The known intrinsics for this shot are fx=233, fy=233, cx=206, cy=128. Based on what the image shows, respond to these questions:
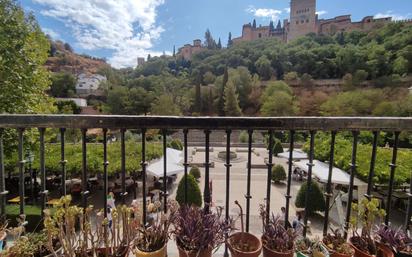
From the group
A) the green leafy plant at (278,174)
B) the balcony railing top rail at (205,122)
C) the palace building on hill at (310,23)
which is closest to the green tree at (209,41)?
the palace building on hill at (310,23)

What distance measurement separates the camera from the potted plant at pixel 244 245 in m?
1.55

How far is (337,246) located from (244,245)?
2.10 ft

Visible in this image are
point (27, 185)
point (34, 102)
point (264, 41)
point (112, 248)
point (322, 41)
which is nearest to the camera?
point (112, 248)

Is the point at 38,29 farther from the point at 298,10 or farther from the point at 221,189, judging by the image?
the point at 298,10

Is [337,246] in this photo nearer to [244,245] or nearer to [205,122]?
[244,245]

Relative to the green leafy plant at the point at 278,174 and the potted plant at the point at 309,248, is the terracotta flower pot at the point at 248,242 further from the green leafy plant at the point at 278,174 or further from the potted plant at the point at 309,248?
the green leafy plant at the point at 278,174

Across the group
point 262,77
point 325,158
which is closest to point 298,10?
point 262,77

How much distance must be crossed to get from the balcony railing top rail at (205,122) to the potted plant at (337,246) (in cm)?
79

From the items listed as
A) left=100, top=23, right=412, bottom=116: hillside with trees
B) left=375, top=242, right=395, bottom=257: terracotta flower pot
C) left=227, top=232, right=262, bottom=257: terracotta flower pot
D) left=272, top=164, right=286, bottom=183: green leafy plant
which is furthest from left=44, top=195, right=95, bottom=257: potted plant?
left=100, top=23, right=412, bottom=116: hillside with trees

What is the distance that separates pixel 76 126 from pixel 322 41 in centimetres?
7758

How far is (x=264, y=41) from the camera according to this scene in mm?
77250

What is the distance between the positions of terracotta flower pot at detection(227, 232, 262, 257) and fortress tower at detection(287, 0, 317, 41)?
9184 cm

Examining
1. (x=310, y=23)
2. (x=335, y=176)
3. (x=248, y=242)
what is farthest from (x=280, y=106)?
(x=310, y=23)

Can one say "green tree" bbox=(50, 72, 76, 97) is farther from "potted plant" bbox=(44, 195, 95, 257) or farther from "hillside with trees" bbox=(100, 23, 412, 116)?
"potted plant" bbox=(44, 195, 95, 257)
